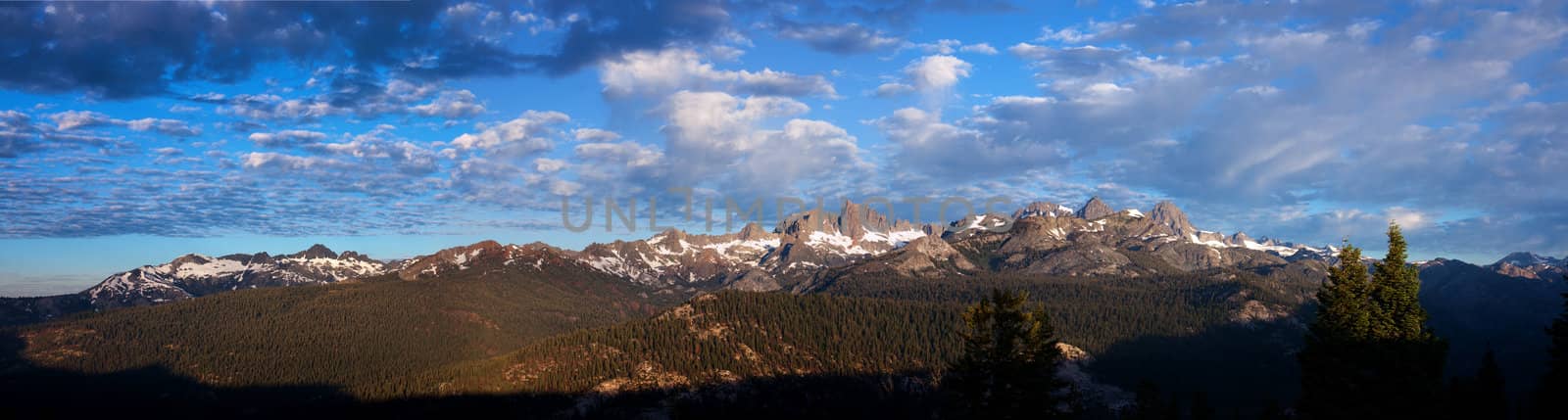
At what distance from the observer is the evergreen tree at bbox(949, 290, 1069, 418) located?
46562mm

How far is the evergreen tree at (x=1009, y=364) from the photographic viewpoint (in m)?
46.6

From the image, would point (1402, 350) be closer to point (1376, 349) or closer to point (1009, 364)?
point (1376, 349)

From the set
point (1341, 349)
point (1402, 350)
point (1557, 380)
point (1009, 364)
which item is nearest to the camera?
point (1402, 350)

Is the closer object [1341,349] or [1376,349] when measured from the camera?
[1376,349]

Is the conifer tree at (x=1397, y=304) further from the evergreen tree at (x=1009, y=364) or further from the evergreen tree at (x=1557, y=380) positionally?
the evergreen tree at (x=1009, y=364)

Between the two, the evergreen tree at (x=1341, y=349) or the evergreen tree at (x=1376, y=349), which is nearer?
the evergreen tree at (x=1376, y=349)

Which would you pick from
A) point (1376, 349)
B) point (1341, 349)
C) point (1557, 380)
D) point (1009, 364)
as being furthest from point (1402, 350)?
point (1009, 364)

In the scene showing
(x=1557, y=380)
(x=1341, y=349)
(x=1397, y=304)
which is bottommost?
(x=1557, y=380)

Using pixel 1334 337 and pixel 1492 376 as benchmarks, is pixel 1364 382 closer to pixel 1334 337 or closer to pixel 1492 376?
pixel 1334 337

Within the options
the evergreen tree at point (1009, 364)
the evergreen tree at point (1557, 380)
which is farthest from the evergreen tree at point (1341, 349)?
the evergreen tree at point (1009, 364)

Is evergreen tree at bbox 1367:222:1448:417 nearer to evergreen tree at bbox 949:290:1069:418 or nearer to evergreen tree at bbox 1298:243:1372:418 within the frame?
evergreen tree at bbox 1298:243:1372:418

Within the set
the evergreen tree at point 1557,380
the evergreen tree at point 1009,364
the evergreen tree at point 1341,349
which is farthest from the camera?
the evergreen tree at point 1557,380

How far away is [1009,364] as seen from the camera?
46750 millimetres

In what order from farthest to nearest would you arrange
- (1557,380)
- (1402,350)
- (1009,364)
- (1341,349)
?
(1557,380), (1009,364), (1341,349), (1402,350)
